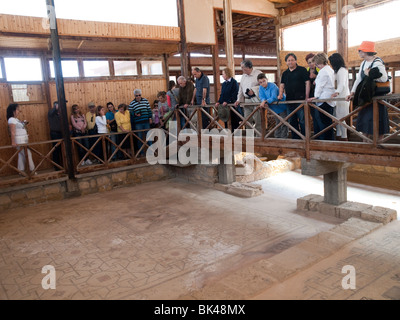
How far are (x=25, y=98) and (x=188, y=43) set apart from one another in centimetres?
486

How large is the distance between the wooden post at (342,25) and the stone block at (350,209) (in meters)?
5.51

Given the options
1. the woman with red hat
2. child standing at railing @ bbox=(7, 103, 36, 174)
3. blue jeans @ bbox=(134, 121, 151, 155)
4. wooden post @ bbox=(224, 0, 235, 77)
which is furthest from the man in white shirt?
child standing at railing @ bbox=(7, 103, 36, 174)

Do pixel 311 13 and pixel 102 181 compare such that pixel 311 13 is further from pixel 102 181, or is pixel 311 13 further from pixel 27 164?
pixel 27 164

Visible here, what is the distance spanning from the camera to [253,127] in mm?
7094

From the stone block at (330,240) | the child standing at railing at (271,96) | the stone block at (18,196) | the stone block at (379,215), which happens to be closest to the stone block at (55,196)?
the stone block at (18,196)

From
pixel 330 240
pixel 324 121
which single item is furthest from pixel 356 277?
pixel 324 121

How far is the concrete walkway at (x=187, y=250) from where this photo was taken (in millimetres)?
4379

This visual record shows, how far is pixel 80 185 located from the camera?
903 cm

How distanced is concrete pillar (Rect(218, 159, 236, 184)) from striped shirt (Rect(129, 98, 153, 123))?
2590 millimetres

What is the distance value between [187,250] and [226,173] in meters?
4.10

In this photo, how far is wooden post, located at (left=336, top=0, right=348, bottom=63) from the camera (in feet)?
34.4

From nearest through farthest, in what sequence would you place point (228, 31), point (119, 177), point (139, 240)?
1. point (139, 240)
2. point (119, 177)
3. point (228, 31)

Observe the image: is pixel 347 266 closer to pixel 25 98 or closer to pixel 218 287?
pixel 218 287

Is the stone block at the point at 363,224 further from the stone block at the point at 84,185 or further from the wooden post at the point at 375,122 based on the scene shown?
the stone block at the point at 84,185
